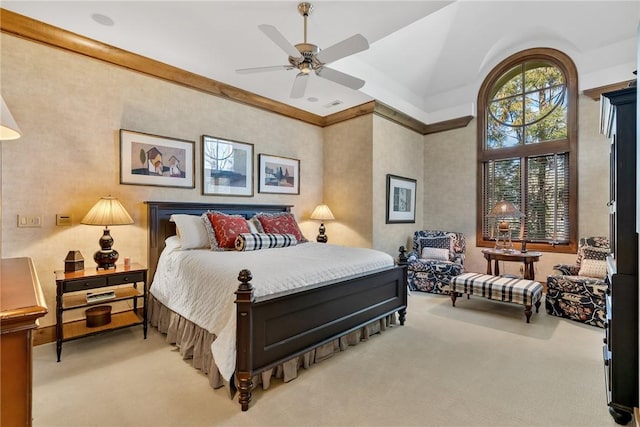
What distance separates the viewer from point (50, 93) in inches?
115

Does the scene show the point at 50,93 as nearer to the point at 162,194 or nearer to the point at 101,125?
the point at 101,125

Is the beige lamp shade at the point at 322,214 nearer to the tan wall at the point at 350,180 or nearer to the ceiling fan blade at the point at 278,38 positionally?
the tan wall at the point at 350,180

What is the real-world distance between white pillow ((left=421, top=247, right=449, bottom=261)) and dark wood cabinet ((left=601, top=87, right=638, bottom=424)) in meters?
3.11

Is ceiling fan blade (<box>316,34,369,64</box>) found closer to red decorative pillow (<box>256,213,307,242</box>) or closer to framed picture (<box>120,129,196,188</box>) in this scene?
red decorative pillow (<box>256,213,307,242</box>)

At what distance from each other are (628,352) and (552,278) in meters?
2.09

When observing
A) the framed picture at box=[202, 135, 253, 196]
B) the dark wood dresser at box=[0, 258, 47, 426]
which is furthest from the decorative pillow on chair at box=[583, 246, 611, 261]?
the dark wood dresser at box=[0, 258, 47, 426]

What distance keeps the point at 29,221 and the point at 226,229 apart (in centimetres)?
176

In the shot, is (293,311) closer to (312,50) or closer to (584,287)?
(312,50)

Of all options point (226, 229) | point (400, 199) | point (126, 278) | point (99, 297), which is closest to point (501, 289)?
point (400, 199)

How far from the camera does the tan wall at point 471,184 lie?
423cm

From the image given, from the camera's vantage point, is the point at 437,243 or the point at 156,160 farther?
the point at 437,243

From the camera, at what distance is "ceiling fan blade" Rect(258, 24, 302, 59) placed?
7.64 ft

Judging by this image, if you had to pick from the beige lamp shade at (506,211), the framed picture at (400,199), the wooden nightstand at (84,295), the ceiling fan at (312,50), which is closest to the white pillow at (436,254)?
the framed picture at (400,199)

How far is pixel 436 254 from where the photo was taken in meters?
5.05
